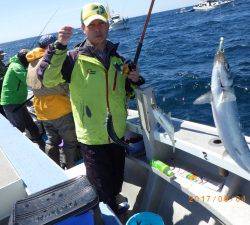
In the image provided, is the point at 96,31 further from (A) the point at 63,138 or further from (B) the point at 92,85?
(A) the point at 63,138

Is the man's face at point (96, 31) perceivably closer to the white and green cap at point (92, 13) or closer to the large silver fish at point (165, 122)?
the white and green cap at point (92, 13)

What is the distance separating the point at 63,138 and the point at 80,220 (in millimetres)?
2805

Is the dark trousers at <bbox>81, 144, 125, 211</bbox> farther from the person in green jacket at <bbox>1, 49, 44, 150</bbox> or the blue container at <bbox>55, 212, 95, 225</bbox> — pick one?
the person in green jacket at <bbox>1, 49, 44, 150</bbox>

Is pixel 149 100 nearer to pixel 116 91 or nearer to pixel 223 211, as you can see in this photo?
pixel 116 91

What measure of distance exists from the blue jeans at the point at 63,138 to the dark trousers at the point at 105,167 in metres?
1.13

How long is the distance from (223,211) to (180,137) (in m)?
0.88

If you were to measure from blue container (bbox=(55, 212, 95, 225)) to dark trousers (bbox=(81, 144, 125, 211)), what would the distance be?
56.3 inches

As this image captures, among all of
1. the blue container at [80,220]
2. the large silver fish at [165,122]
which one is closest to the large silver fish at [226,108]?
the blue container at [80,220]

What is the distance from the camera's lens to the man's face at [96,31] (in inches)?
146

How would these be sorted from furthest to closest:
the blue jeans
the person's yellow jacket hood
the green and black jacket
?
1. the blue jeans
2. the person's yellow jacket hood
3. the green and black jacket

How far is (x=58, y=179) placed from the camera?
335 centimetres

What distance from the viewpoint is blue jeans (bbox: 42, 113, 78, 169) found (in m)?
5.16

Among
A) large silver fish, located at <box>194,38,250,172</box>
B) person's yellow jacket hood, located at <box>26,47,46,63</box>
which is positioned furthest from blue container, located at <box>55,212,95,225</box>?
person's yellow jacket hood, located at <box>26,47,46,63</box>

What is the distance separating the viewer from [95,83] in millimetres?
3809
